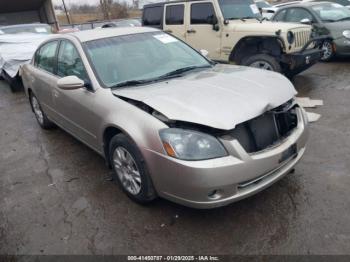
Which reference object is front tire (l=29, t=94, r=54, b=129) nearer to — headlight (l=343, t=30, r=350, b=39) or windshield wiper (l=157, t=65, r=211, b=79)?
windshield wiper (l=157, t=65, r=211, b=79)

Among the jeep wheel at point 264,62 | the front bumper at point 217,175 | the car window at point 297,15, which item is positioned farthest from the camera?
the car window at point 297,15

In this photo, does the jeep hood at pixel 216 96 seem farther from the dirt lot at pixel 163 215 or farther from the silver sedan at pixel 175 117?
the dirt lot at pixel 163 215

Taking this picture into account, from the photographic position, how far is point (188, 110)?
2.54 m

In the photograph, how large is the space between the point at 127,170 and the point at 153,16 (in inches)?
239

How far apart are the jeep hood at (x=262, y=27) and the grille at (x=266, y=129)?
348 centimetres

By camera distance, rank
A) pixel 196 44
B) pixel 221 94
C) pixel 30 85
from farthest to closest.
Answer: pixel 196 44
pixel 30 85
pixel 221 94

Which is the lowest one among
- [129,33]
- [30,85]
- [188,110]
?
[30,85]

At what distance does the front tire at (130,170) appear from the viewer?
2.74m

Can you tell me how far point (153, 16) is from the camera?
26.6 feet

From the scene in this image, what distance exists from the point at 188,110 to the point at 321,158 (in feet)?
6.48

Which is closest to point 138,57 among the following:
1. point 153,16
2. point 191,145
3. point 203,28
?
point 191,145

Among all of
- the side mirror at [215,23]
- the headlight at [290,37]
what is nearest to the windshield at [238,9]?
the side mirror at [215,23]

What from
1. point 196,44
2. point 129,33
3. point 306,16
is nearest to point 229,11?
point 196,44

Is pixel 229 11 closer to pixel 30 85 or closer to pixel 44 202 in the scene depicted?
pixel 30 85
